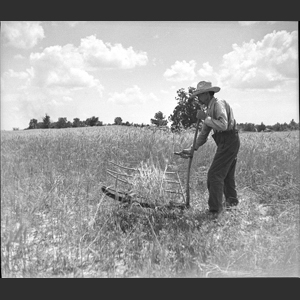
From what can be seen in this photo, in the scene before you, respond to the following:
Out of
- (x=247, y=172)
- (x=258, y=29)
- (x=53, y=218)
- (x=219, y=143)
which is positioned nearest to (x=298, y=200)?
(x=247, y=172)

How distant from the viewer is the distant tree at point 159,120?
3.92m

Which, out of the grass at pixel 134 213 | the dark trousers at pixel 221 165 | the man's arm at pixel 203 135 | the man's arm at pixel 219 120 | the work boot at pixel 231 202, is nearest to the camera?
the grass at pixel 134 213

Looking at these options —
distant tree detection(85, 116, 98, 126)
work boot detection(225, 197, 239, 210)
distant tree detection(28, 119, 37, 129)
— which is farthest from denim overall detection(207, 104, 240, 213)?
distant tree detection(28, 119, 37, 129)

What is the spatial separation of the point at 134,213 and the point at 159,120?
3.54 ft

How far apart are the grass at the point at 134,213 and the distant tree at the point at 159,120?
53cm

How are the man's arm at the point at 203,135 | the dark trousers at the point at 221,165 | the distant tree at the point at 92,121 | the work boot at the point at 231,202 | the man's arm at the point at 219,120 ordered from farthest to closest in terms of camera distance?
the work boot at the point at 231,202
the man's arm at the point at 203,135
the dark trousers at the point at 221,165
the distant tree at the point at 92,121
the man's arm at the point at 219,120

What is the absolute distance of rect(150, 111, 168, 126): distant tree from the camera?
392 centimetres

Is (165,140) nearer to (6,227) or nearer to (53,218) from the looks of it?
(53,218)

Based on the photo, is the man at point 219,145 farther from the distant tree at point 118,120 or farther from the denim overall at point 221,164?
the distant tree at point 118,120

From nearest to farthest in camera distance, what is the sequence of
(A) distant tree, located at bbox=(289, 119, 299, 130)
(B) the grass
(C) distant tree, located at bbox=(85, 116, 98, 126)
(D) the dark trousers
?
(B) the grass, (A) distant tree, located at bbox=(289, 119, 299, 130), (C) distant tree, located at bbox=(85, 116, 98, 126), (D) the dark trousers

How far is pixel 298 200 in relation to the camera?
14.6 ft

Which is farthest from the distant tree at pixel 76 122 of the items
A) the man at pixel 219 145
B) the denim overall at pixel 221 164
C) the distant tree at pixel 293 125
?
the distant tree at pixel 293 125

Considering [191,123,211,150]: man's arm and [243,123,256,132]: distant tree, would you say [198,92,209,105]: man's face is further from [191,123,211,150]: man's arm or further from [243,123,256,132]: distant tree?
[243,123,256,132]: distant tree

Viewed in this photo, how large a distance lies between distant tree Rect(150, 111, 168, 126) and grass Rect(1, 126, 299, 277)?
529mm
